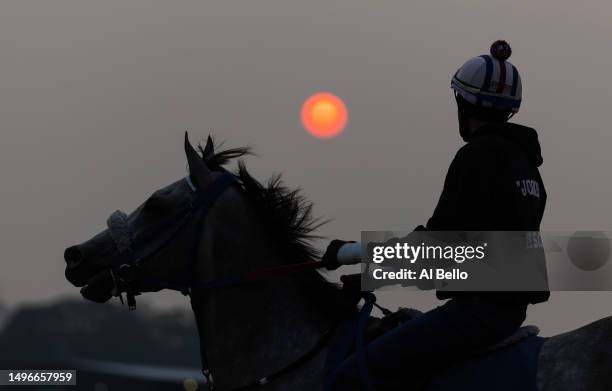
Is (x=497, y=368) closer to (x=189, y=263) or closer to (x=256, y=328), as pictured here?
(x=256, y=328)

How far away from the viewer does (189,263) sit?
353 inches

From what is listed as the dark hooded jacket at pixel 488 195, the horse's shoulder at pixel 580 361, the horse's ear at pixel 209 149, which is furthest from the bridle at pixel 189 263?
the horse's shoulder at pixel 580 361

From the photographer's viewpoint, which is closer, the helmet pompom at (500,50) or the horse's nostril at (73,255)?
the helmet pompom at (500,50)

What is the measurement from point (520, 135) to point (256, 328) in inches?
102

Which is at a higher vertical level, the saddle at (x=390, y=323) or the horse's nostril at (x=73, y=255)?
the horse's nostril at (x=73, y=255)

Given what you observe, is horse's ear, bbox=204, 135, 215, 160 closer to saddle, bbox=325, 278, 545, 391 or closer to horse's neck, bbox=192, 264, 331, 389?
horse's neck, bbox=192, 264, 331, 389

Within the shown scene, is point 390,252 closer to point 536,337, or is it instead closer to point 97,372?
point 536,337

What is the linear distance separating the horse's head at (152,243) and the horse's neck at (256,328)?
40cm

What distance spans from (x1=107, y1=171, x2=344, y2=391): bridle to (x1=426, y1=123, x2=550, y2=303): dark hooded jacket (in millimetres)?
1447

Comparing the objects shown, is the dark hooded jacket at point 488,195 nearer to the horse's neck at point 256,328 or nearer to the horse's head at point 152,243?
the horse's neck at point 256,328

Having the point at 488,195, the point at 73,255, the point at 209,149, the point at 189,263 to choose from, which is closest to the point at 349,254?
the point at 488,195

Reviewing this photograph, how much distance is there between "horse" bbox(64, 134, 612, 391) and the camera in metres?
8.79

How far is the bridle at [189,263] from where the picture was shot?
350 inches

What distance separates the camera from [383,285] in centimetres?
830
